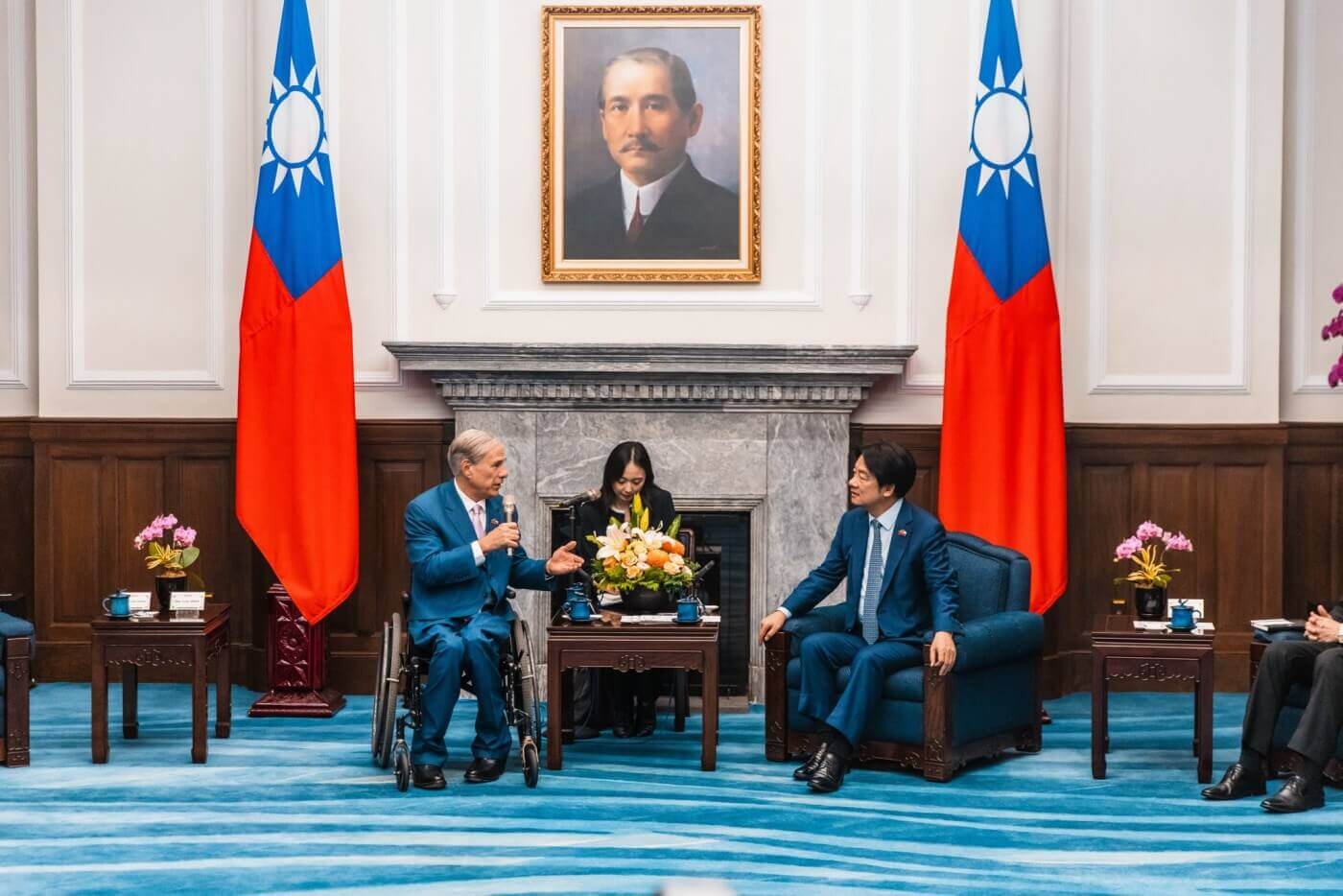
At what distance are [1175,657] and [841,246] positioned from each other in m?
2.86

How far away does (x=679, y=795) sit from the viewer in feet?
18.9

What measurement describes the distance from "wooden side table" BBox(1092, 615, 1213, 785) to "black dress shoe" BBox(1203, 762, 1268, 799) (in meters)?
0.20

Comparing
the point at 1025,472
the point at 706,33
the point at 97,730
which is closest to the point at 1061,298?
the point at 1025,472

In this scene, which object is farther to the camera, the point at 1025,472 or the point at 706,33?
the point at 706,33

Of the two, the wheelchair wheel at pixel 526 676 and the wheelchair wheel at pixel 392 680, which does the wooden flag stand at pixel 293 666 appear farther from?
the wheelchair wheel at pixel 526 676

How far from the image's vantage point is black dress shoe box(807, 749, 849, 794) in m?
5.79

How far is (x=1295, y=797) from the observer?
5484 millimetres

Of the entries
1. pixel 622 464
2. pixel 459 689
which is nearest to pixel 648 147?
pixel 622 464

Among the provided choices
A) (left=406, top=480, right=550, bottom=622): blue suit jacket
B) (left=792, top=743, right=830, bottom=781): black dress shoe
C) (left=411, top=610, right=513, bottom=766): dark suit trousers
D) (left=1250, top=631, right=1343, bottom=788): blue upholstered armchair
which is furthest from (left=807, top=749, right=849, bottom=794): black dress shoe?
(left=1250, top=631, right=1343, bottom=788): blue upholstered armchair

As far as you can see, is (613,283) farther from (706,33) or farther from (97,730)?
(97,730)

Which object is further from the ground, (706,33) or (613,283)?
(706,33)

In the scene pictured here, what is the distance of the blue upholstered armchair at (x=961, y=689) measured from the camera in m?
5.96

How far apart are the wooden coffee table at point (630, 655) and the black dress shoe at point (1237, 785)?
1892 millimetres

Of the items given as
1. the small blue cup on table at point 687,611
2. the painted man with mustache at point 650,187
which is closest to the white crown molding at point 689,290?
the painted man with mustache at point 650,187
